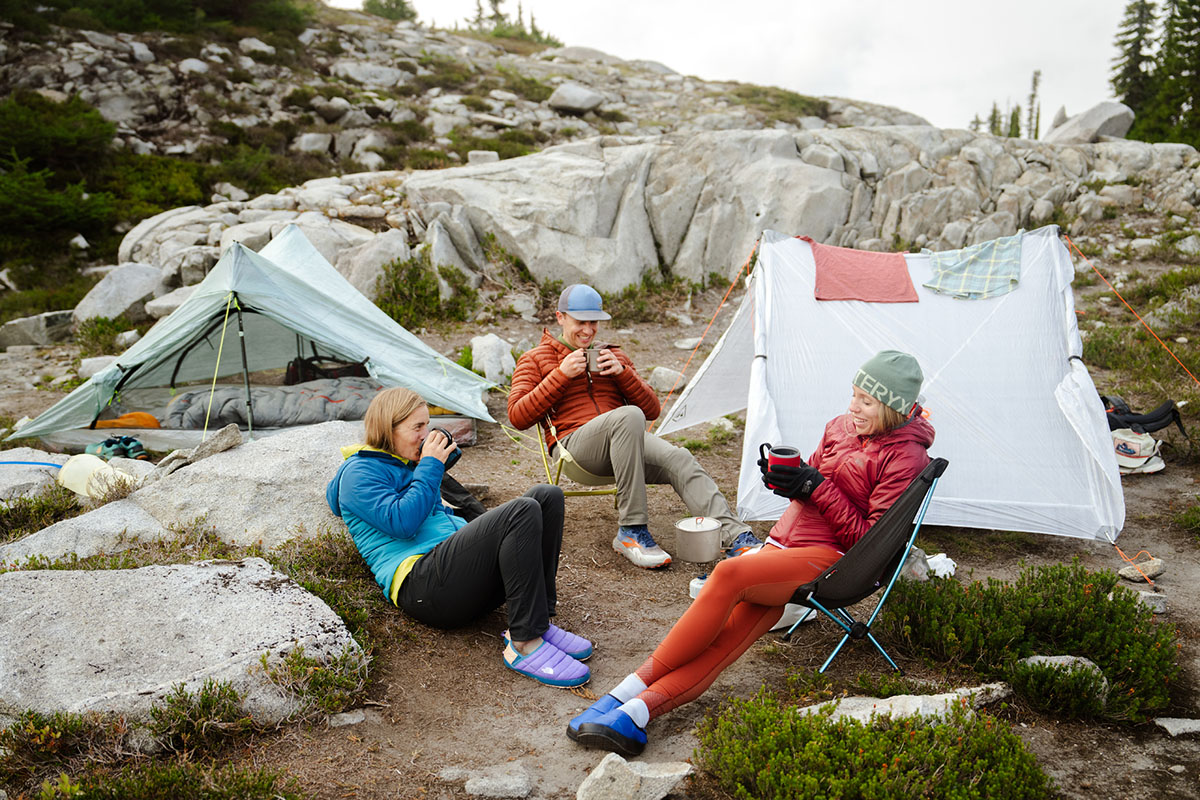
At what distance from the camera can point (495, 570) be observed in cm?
301

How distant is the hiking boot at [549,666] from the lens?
9.64 ft

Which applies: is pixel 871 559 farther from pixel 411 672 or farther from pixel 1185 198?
pixel 1185 198

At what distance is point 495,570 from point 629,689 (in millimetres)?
752

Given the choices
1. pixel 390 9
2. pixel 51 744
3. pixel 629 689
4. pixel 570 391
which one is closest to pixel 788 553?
pixel 629 689

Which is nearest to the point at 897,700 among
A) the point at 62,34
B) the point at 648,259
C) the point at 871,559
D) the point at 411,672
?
the point at 871,559

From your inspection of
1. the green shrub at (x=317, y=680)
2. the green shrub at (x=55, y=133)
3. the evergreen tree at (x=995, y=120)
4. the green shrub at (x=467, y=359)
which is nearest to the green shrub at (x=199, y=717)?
the green shrub at (x=317, y=680)

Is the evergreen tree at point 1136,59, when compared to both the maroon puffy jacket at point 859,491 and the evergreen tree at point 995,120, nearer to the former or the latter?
the evergreen tree at point 995,120

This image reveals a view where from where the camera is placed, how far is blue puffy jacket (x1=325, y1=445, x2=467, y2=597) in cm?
297

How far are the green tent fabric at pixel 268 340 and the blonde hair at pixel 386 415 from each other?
365cm

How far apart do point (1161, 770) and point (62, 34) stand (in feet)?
75.1

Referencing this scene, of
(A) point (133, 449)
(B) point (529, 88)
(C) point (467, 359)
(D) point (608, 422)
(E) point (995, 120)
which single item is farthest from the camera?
(E) point (995, 120)

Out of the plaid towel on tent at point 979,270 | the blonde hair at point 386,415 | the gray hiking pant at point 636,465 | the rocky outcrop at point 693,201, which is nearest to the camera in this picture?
the blonde hair at point 386,415

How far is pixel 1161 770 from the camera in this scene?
7.98 feet

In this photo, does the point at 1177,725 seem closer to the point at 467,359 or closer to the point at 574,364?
the point at 574,364
